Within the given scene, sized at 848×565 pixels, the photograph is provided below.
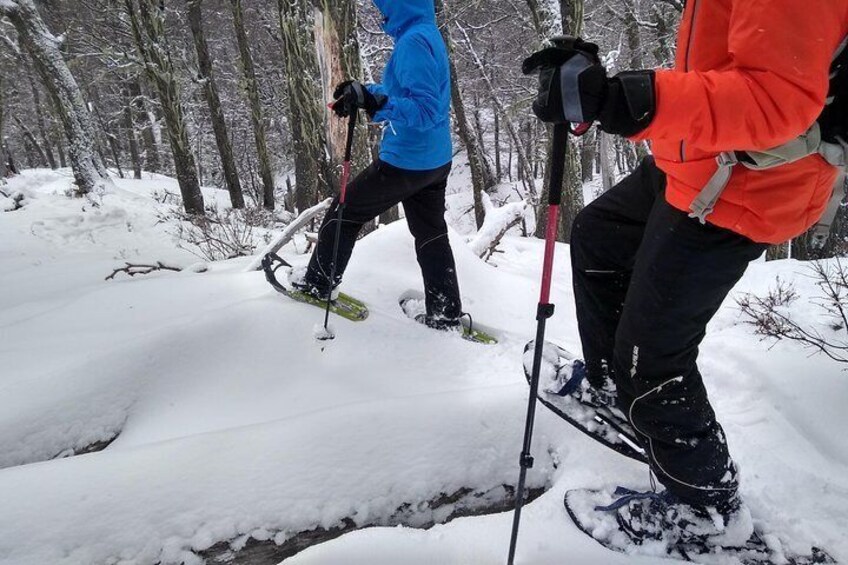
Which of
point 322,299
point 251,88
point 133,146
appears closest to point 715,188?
point 322,299

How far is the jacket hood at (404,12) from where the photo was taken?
284 cm

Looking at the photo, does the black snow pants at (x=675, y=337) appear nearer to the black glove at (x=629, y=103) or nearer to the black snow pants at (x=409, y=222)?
the black glove at (x=629, y=103)

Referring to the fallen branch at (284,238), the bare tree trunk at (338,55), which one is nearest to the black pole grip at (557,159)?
the fallen branch at (284,238)

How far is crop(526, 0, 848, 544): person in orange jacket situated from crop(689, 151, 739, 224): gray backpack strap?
11 millimetres

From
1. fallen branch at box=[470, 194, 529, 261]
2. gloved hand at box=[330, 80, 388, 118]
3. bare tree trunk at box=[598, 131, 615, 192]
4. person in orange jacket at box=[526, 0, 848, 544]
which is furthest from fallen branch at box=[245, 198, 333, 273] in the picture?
bare tree trunk at box=[598, 131, 615, 192]

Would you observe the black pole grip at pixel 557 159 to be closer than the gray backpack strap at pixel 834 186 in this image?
No

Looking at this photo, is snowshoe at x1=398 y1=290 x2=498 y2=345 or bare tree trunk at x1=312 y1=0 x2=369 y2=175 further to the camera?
bare tree trunk at x1=312 y1=0 x2=369 y2=175

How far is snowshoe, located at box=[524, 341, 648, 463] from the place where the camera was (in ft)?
6.83

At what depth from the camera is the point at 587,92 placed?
136 cm

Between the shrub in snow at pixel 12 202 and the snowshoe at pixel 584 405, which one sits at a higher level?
the shrub in snow at pixel 12 202

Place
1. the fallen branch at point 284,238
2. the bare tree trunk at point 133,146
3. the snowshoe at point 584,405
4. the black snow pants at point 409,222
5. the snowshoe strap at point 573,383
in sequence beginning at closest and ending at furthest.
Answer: the snowshoe at point 584,405, the snowshoe strap at point 573,383, the black snow pants at point 409,222, the fallen branch at point 284,238, the bare tree trunk at point 133,146

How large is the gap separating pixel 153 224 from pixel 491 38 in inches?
592

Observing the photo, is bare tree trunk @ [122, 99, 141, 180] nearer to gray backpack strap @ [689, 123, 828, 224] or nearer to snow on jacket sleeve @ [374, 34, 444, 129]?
snow on jacket sleeve @ [374, 34, 444, 129]

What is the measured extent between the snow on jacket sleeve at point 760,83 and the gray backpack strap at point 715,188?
120mm
